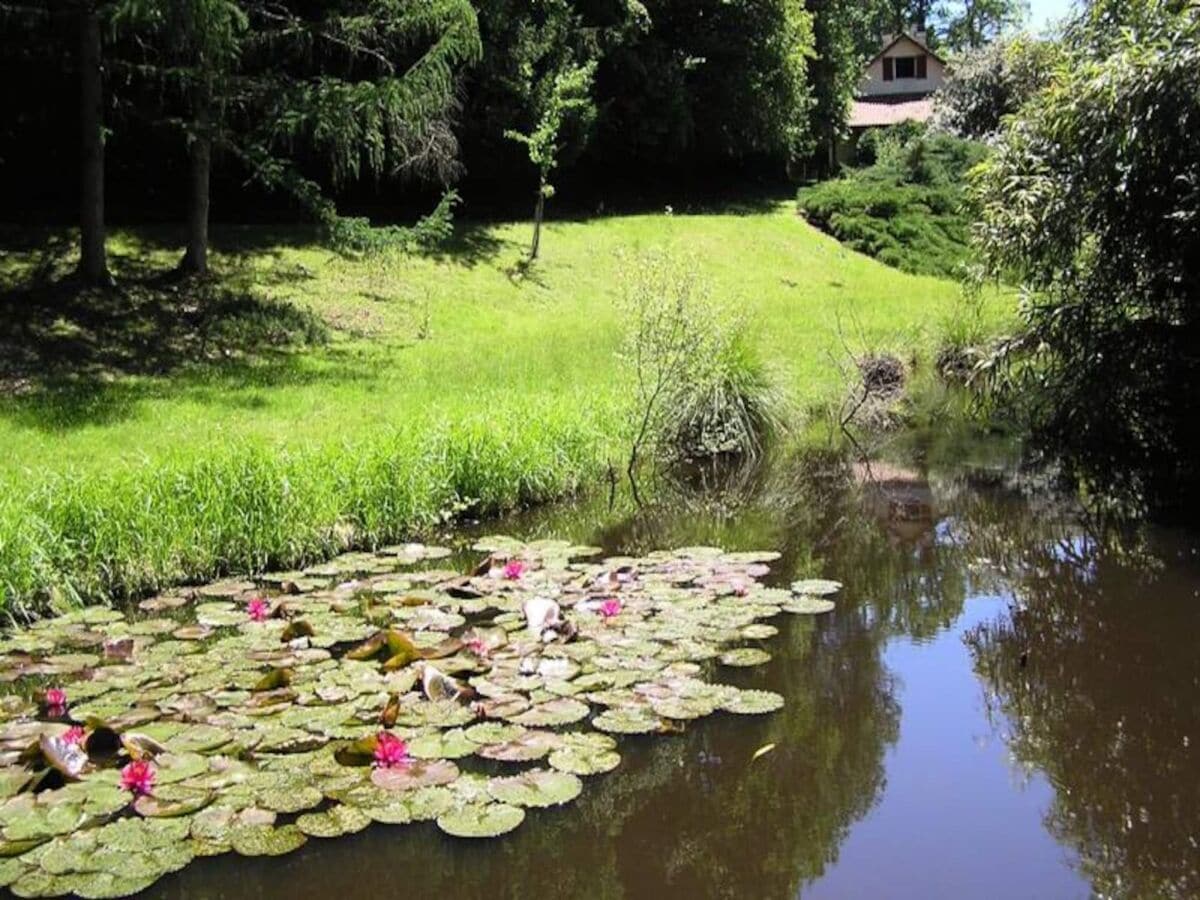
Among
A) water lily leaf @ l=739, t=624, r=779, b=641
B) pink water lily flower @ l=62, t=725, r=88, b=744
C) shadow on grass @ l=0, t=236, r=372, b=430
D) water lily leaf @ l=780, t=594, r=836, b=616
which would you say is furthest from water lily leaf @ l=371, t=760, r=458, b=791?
shadow on grass @ l=0, t=236, r=372, b=430

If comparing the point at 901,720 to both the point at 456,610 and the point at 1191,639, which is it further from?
the point at 456,610

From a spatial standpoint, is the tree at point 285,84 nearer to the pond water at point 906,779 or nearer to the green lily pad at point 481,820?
the pond water at point 906,779

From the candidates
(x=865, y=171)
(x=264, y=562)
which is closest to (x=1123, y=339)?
(x=264, y=562)

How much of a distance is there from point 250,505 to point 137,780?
3.54 metres

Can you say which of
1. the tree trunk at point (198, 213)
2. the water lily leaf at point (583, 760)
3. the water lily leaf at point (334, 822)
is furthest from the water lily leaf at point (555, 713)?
the tree trunk at point (198, 213)

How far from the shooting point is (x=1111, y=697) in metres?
5.69

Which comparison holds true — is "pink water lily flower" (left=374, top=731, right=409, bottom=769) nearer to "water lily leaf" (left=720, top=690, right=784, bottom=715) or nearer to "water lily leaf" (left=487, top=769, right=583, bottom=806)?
"water lily leaf" (left=487, top=769, right=583, bottom=806)

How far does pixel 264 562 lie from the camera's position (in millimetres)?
7719

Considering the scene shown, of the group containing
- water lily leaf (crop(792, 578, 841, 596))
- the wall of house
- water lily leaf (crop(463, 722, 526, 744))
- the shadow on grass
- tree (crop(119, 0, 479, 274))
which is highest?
the wall of house

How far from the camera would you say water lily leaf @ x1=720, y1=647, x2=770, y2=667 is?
19.6ft

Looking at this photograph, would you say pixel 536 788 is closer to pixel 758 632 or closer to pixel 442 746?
pixel 442 746

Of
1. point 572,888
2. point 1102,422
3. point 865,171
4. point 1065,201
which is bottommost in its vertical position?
point 572,888

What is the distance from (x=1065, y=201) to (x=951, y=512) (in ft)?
10.0

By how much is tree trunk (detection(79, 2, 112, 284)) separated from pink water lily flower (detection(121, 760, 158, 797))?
1247 cm
